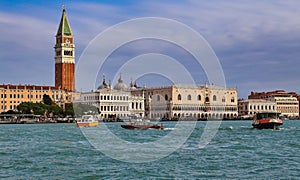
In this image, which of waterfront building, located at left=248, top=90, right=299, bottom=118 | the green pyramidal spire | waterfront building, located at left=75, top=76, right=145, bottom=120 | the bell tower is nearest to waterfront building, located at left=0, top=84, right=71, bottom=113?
waterfront building, located at left=75, top=76, right=145, bottom=120

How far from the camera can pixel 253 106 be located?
312 ft

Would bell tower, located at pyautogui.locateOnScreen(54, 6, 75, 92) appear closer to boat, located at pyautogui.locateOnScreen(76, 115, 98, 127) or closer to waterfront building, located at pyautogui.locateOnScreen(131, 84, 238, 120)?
waterfront building, located at pyautogui.locateOnScreen(131, 84, 238, 120)

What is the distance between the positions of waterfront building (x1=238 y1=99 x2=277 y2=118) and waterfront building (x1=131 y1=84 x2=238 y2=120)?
537cm

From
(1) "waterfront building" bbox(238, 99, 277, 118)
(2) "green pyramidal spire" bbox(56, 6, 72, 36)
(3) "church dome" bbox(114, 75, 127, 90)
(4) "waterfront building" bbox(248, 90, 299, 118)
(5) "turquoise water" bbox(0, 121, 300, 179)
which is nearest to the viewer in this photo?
(5) "turquoise water" bbox(0, 121, 300, 179)

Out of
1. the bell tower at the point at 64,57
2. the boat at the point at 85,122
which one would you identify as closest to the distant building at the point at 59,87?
the bell tower at the point at 64,57

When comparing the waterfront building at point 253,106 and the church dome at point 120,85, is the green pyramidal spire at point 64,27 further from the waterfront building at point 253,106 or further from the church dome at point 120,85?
the waterfront building at point 253,106

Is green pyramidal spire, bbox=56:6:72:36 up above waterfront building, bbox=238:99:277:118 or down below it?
above

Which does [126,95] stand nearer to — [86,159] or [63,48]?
[63,48]

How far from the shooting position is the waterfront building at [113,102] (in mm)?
75794

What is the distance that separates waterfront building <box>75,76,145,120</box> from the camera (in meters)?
75.8

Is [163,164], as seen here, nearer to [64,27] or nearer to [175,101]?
[175,101]

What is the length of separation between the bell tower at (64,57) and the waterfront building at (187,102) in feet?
37.5

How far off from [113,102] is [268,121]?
148ft

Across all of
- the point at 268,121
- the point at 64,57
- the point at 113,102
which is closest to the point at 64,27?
the point at 64,57
